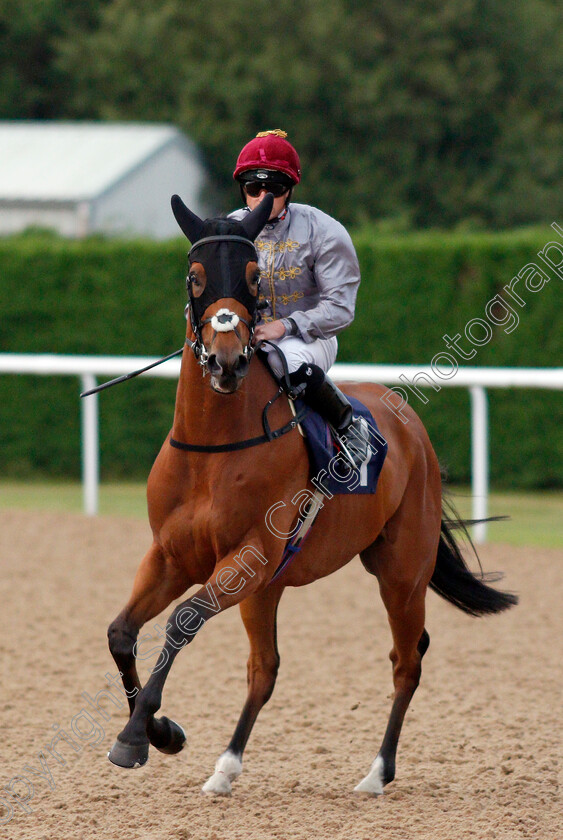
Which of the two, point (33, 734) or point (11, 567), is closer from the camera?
point (33, 734)

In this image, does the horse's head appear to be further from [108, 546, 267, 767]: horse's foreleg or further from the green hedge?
the green hedge

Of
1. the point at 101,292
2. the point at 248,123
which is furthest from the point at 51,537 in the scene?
the point at 248,123

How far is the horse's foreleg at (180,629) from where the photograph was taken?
3.41m

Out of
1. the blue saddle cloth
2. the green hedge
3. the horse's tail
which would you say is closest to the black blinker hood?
the blue saddle cloth

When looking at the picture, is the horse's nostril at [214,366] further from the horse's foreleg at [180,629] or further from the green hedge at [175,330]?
the green hedge at [175,330]

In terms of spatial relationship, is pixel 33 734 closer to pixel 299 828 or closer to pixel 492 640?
pixel 299 828

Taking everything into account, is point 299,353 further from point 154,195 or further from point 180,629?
point 154,195

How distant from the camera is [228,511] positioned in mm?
3518

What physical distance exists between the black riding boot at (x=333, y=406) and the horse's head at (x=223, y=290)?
1.52ft

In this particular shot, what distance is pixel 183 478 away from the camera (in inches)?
141

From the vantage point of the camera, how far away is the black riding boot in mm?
3828

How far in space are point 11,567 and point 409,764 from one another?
417cm

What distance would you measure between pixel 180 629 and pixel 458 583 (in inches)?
64.4

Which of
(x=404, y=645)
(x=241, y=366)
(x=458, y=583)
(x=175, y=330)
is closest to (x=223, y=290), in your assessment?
(x=241, y=366)
